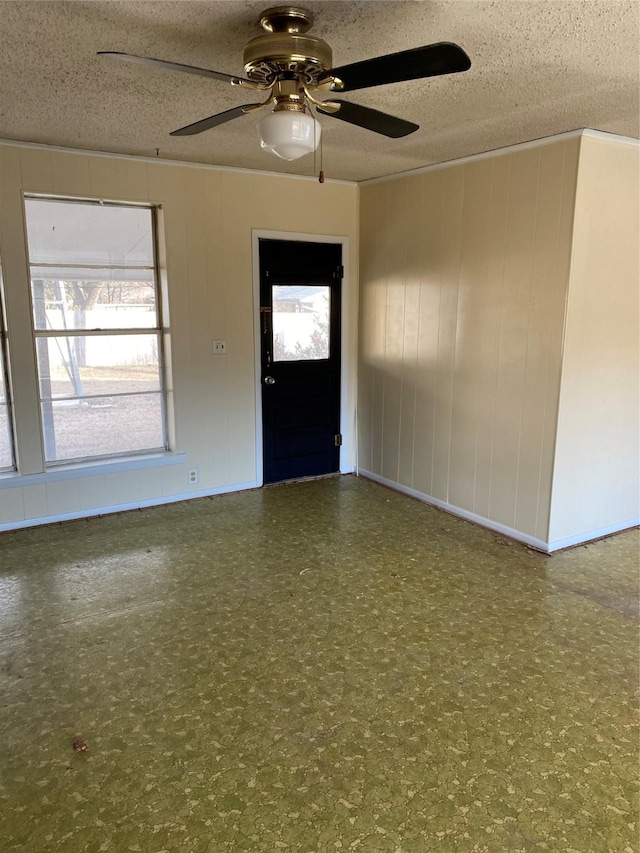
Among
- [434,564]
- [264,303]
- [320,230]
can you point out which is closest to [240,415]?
[264,303]

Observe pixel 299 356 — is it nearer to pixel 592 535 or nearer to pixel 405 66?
pixel 592 535

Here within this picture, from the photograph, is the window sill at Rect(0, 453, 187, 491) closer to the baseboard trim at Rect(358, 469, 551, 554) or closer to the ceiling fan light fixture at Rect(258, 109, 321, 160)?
the baseboard trim at Rect(358, 469, 551, 554)

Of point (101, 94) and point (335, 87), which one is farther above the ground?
point (101, 94)

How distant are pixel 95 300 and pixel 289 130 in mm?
2665

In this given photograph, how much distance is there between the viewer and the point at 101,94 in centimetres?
273

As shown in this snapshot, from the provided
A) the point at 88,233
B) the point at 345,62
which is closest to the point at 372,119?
the point at 345,62

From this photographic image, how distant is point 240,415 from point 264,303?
0.93m

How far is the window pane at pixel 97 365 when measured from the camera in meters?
4.04

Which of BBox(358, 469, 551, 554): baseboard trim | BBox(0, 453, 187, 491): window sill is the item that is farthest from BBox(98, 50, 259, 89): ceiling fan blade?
BBox(358, 469, 551, 554): baseboard trim

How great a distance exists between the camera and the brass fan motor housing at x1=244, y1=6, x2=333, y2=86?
1.85 metres

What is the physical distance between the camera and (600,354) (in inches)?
141

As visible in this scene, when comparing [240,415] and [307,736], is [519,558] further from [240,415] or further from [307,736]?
[240,415]

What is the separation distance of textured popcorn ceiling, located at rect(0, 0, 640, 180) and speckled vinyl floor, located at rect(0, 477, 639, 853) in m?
2.48

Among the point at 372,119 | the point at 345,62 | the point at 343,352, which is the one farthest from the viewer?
the point at 343,352
